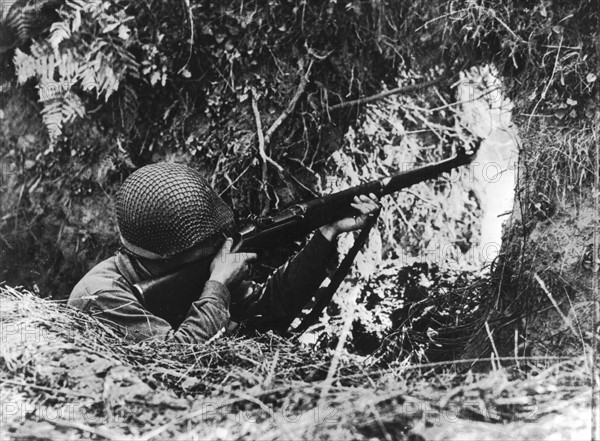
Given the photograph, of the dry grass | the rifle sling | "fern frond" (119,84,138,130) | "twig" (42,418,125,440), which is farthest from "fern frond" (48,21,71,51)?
"twig" (42,418,125,440)

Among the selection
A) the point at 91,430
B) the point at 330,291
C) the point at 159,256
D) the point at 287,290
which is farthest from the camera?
the point at 330,291

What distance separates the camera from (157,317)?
14.5ft

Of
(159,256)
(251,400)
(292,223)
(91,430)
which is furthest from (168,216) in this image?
(91,430)

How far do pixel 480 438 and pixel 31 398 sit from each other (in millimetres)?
2032

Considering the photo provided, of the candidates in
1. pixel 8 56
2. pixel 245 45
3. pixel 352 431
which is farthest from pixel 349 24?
pixel 352 431

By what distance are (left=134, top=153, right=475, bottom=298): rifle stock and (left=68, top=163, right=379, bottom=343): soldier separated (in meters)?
0.07

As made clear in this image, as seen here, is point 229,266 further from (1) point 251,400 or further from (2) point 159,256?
(1) point 251,400

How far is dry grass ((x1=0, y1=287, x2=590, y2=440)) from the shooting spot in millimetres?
2816

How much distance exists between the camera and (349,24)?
20.0ft

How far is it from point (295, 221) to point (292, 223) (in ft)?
0.09

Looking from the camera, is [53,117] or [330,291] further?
[53,117]

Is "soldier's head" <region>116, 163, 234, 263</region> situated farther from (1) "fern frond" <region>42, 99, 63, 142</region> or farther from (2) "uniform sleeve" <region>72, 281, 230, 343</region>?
(1) "fern frond" <region>42, 99, 63, 142</region>

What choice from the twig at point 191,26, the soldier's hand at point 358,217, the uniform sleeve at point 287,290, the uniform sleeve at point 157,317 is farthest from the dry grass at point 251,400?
the twig at point 191,26

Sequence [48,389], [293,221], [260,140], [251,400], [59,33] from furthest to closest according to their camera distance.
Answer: [59,33] < [260,140] < [293,221] < [48,389] < [251,400]
